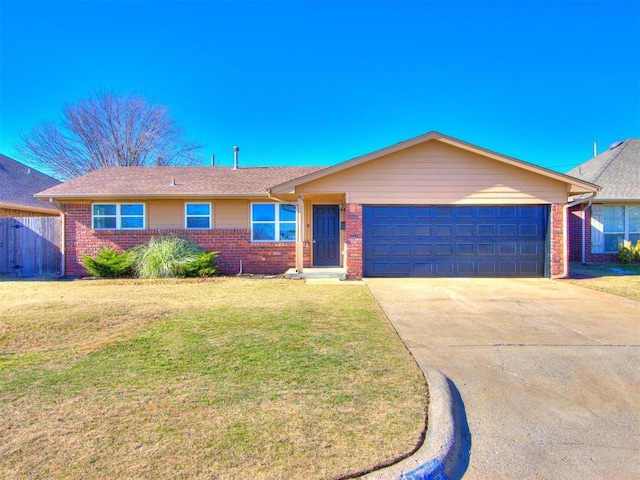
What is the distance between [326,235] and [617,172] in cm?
1334

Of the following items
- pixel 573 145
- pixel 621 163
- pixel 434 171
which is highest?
pixel 573 145

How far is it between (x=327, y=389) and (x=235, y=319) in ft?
10.1

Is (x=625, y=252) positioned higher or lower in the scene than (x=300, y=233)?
lower

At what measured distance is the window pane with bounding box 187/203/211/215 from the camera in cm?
1316

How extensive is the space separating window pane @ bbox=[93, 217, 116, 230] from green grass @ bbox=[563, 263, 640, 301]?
48.4ft

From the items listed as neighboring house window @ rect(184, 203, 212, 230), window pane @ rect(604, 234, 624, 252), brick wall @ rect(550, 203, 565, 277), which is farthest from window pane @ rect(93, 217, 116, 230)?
window pane @ rect(604, 234, 624, 252)

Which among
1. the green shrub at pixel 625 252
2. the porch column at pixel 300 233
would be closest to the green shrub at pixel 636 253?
the green shrub at pixel 625 252

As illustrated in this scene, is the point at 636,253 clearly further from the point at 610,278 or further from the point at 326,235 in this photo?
the point at 326,235

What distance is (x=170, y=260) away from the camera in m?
11.9

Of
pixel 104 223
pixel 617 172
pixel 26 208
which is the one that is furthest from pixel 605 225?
pixel 26 208

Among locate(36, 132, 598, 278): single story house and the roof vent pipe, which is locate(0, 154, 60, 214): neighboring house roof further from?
the roof vent pipe

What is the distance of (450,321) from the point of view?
20.1 feet

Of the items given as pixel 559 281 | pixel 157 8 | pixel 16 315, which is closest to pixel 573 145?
pixel 559 281

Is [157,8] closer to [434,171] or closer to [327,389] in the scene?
[434,171]
